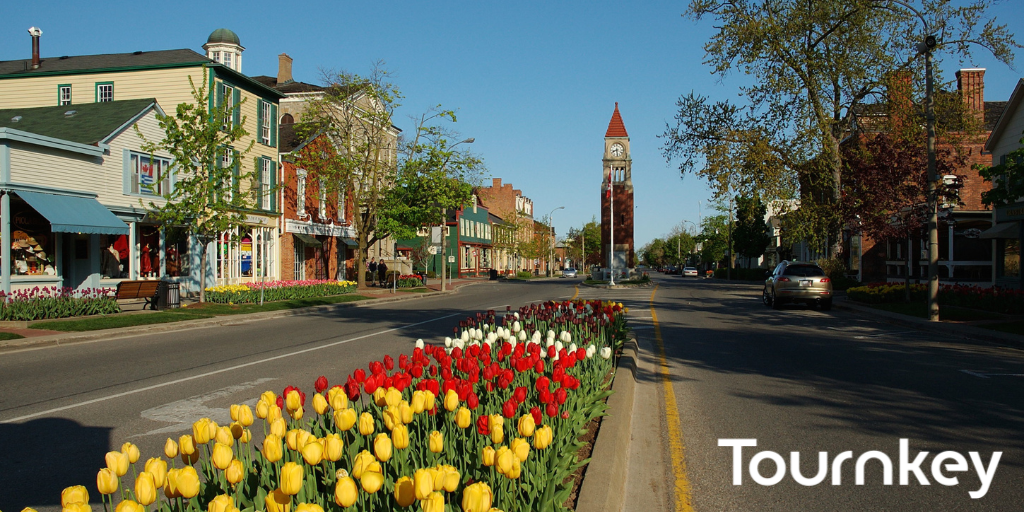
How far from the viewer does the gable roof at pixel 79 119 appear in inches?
880

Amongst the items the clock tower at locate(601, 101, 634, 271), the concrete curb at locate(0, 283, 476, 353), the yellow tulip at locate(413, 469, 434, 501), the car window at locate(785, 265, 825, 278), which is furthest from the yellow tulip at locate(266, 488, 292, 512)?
the clock tower at locate(601, 101, 634, 271)

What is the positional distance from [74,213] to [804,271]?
23.0 m

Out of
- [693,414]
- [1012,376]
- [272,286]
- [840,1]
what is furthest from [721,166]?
[693,414]

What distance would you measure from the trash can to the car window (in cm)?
2011

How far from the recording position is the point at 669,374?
32.2ft

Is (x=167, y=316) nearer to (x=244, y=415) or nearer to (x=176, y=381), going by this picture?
(x=176, y=381)

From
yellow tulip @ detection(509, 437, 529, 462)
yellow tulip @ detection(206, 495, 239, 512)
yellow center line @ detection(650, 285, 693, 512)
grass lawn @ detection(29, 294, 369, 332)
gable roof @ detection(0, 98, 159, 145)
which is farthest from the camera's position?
gable roof @ detection(0, 98, 159, 145)

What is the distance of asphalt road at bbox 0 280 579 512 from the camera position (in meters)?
5.52

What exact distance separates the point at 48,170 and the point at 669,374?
1914 cm

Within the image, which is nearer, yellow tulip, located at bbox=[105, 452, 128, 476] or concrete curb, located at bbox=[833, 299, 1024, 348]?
yellow tulip, located at bbox=[105, 452, 128, 476]

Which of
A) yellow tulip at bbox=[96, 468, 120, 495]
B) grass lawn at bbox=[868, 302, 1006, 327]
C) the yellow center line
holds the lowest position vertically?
the yellow center line

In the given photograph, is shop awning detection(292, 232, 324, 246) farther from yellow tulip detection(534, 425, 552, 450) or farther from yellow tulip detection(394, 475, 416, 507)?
yellow tulip detection(394, 475, 416, 507)

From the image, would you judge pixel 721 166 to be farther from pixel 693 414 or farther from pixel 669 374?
pixel 693 414

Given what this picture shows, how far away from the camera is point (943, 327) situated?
52.4 ft
